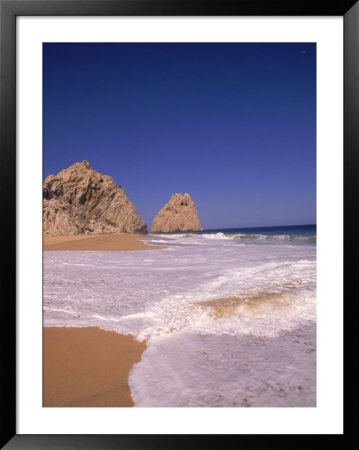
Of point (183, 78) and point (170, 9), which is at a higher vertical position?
point (183, 78)

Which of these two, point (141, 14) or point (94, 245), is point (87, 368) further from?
point (94, 245)

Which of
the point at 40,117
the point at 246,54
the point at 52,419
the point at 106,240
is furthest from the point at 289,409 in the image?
the point at 106,240

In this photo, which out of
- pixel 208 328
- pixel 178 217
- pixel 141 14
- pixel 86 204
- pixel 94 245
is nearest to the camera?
pixel 141 14

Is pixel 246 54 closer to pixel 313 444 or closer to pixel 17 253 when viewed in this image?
pixel 17 253

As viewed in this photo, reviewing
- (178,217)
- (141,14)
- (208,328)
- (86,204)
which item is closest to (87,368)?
(208,328)

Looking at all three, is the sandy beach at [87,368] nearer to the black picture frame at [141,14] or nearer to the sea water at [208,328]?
the sea water at [208,328]

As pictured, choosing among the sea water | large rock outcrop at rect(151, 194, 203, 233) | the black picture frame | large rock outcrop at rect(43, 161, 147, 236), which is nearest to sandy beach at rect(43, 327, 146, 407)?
the sea water
